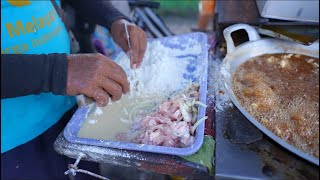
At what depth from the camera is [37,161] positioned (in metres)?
1.42

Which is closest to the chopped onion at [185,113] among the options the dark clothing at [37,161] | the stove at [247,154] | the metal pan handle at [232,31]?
the stove at [247,154]

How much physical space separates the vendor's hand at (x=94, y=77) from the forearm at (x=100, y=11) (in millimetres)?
632

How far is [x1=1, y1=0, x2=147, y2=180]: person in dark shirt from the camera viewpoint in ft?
3.40

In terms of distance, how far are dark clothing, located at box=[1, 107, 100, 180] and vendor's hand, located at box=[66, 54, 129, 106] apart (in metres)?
0.44

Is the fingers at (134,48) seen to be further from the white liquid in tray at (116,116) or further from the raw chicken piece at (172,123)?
the raw chicken piece at (172,123)

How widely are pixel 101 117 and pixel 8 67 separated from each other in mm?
431

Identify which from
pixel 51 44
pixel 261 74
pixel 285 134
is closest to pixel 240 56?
pixel 261 74

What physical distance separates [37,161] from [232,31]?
120cm

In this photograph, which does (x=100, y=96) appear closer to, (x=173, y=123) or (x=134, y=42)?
Answer: (x=173, y=123)

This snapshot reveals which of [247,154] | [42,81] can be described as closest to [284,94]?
[247,154]

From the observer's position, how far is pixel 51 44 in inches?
54.2

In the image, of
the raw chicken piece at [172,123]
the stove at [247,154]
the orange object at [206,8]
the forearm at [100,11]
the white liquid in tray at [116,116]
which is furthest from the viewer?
the orange object at [206,8]

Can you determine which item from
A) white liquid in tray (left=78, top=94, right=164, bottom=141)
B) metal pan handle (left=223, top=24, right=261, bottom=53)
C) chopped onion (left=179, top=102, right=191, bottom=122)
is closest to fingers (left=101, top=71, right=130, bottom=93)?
white liquid in tray (left=78, top=94, right=164, bottom=141)

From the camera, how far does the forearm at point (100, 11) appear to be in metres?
1.72
